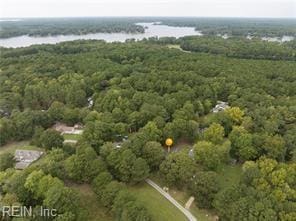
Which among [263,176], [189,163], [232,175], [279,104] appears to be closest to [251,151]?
[232,175]

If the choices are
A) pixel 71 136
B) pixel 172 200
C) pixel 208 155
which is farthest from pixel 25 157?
pixel 208 155

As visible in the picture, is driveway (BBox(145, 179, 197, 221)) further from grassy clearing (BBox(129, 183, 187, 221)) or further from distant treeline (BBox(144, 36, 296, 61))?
distant treeline (BBox(144, 36, 296, 61))

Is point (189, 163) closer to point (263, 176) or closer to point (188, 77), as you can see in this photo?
point (263, 176)

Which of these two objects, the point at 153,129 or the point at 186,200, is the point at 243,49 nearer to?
the point at 153,129

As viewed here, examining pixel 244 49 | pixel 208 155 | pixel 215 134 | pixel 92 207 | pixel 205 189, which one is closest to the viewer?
pixel 205 189

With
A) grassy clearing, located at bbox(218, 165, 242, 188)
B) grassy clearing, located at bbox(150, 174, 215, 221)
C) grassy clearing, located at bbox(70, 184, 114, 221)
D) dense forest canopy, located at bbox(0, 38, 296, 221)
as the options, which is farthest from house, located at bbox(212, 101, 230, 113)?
grassy clearing, located at bbox(70, 184, 114, 221)

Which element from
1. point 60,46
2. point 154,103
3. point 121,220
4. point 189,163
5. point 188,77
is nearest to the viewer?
point 121,220

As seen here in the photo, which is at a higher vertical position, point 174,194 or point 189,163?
point 189,163
